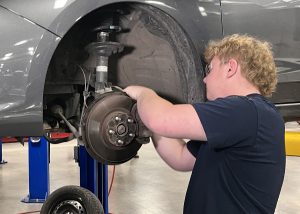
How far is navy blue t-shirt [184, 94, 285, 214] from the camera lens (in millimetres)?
1137

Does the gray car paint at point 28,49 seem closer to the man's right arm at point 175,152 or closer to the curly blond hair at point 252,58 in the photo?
the curly blond hair at point 252,58

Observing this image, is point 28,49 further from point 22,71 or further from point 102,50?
point 102,50

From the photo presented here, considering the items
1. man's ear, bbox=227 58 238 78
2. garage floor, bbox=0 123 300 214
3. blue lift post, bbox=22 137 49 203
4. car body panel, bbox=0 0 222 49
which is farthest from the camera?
blue lift post, bbox=22 137 49 203

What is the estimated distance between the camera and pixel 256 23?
1.72m

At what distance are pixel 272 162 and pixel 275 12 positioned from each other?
757 mm

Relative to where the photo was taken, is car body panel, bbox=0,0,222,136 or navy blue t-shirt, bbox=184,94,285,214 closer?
navy blue t-shirt, bbox=184,94,285,214

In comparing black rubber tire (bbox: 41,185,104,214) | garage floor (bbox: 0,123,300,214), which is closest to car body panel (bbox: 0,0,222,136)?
black rubber tire (bbox: 41,185,104,214)

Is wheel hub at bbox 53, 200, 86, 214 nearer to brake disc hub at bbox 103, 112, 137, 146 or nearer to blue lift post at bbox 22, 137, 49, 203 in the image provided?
brake disc hub at bbox 103, 112, 137, 146

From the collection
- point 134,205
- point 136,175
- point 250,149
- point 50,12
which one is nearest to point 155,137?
point 250,149

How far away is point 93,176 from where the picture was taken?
2713 mm

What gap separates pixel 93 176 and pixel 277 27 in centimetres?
156

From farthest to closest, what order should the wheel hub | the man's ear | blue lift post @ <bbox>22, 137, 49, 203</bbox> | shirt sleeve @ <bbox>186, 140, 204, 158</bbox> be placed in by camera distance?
1. blue lift post @ <bbox>22, 137, 49, 203</bbox>
2. the wheel hub
3. shirt sleeve @ <bbox>186, 140, 204, 158</bbox>
4. the man's ear

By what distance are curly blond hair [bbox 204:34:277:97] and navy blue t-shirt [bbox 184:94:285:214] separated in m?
0.08

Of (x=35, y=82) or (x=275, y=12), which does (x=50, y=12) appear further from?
(x=275, y=12)
